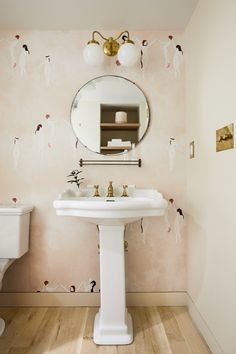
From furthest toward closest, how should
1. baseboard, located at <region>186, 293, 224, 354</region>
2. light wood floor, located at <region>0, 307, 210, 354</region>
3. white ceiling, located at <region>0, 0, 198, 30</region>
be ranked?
1. white ceiling, located at <region>0, 0, 198, 30</region>
2. light wood floor, located at <region>0, 307, 210, 354</region>
3. baseboard, located at <region>186, 293, 224, 354</region>

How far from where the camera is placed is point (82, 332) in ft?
6.01

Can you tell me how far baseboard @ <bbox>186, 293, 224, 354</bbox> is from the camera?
155cm

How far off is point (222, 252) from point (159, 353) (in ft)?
2.28

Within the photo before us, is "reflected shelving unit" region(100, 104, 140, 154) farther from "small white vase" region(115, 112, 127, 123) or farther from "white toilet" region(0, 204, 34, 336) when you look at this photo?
"white toilet" region(0, 204, 34, 336)

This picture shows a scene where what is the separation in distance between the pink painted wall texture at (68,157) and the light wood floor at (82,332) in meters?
0.20

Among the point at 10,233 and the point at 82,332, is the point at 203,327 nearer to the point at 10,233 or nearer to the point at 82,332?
the point at 82,332

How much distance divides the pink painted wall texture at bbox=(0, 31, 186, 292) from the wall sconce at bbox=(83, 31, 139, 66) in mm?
137

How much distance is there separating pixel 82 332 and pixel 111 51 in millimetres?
2011

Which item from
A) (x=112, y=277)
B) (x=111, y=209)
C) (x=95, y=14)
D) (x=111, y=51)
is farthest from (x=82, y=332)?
(x=95, y=14)

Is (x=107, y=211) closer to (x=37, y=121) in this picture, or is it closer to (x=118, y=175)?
(x=118, y=175)

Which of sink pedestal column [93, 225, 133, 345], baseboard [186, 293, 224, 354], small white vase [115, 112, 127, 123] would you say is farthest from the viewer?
small white vase [115, 112, 127, 123]

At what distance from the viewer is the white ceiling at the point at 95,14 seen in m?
1.90

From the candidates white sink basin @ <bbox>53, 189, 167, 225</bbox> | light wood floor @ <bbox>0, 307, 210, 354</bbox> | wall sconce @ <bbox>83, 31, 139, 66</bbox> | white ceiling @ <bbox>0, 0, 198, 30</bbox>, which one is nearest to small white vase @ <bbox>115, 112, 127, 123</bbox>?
wall sconce @ <bbox>83, 31, 139, 66</bbox>

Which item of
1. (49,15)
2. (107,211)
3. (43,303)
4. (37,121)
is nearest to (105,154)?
(37,121)
